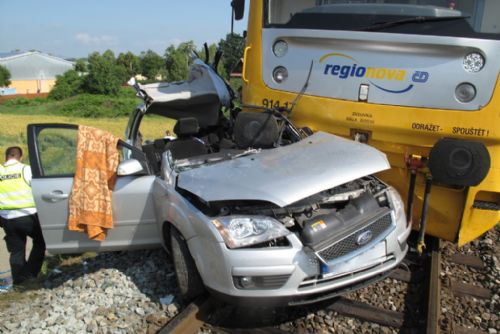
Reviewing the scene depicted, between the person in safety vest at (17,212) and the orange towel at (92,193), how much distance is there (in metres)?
1.44

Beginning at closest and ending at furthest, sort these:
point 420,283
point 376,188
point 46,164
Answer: point 376,188 < point 420,283 < point 46,164

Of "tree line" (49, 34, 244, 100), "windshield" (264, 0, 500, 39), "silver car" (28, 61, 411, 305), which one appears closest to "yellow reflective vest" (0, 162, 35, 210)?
"silver car" (28, 61, 411, 305)

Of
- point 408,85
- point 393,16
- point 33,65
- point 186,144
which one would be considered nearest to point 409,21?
point 393,16

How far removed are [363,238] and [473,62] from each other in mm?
2063

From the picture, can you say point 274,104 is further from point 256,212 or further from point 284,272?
point 284,272

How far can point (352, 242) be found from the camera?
3367mm

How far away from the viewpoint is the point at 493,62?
4082 millimetres

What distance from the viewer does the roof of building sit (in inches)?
4186

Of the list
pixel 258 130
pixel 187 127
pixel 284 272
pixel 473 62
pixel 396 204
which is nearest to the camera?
pixel 284 272

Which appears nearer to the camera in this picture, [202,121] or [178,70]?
[202,121]

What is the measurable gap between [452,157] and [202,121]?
3735 mm

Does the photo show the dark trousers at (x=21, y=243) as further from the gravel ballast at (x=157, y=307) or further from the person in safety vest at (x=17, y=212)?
the gravel ballast at (x=157, y=307)

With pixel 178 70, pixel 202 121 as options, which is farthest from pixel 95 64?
pixel 202 121

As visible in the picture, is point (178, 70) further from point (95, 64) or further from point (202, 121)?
point (202, 121)
